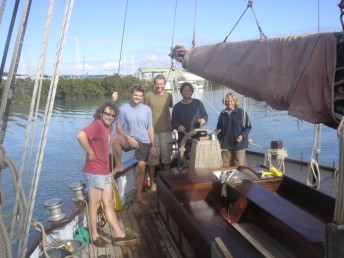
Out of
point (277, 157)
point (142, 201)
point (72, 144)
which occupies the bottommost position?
point (142, 201)

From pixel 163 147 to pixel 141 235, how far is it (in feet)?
4.69

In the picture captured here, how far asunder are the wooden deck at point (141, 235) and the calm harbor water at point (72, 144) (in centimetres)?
237

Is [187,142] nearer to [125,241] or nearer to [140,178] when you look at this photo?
[140,178]

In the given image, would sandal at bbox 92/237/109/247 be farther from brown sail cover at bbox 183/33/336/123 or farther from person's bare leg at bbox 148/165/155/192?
brown sail cover at bbox 183/33/336/123

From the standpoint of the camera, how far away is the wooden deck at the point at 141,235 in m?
3.13

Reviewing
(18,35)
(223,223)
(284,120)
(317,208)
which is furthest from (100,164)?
(284,120)

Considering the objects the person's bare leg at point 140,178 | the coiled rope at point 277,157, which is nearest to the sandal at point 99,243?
the person's bare leg at point 140,178

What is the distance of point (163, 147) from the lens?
181 inches

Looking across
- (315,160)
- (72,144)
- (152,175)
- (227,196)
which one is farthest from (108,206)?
(72,144)

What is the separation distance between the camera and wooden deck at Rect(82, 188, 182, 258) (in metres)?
3.13

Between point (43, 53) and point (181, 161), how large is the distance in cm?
297

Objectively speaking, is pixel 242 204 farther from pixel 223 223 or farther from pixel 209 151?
pixel 209 151

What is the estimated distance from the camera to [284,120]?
2155cm

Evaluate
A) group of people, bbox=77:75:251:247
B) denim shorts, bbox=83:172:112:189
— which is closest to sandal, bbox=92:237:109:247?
group of people, bbox=77:75:251:247
